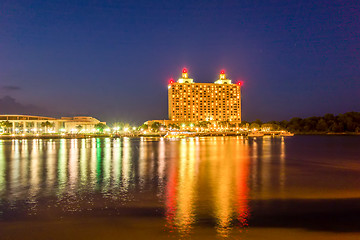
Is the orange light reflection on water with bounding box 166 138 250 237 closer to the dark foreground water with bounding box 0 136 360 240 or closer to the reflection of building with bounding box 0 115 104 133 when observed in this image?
the dark foreground water with bounding box 0 136 360 240

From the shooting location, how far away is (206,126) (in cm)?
18212

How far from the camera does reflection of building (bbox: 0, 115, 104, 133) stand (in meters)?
170

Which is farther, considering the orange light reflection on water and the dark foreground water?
the orange light reflection on water

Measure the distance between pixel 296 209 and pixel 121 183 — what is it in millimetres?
9824

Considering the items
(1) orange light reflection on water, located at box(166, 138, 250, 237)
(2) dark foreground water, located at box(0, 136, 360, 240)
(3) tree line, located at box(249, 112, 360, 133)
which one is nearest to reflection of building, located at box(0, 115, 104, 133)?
(3) tree line, located at box(249, 112, 360, 133)

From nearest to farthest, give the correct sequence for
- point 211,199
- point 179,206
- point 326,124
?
1. point 179,206
2. point 211,199
3. point 326,124

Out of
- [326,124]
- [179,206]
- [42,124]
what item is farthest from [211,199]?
[42,124]

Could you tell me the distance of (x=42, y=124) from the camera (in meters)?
168

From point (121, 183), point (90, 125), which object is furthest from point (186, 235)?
point (90, 125)

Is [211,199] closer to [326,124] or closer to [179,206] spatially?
[179,206]

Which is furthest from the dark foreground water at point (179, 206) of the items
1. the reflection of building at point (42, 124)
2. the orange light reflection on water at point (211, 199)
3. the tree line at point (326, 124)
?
the reflection of building at point (42, 124)

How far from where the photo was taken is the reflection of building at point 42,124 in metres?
170

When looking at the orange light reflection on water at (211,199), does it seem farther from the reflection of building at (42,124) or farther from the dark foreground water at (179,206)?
the reflection of building at (42,124)

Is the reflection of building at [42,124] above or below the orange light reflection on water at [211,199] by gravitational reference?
above
